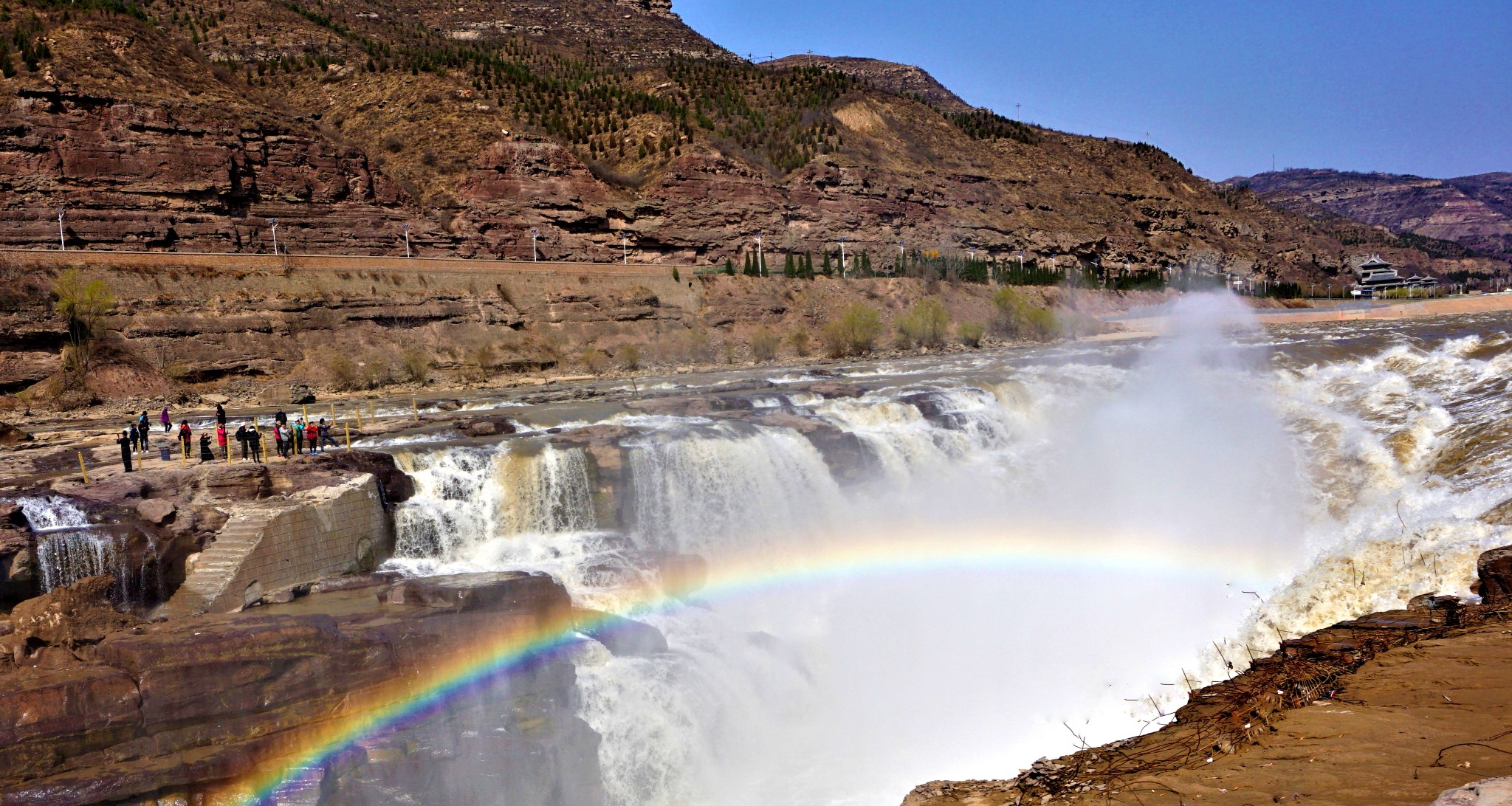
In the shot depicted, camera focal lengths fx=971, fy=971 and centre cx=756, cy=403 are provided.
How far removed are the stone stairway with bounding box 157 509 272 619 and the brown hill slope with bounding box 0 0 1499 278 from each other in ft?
104

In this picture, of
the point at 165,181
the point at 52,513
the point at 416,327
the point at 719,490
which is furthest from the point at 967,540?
the point at 165,181

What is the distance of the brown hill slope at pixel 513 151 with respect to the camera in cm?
4419

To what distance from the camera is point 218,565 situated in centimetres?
1612

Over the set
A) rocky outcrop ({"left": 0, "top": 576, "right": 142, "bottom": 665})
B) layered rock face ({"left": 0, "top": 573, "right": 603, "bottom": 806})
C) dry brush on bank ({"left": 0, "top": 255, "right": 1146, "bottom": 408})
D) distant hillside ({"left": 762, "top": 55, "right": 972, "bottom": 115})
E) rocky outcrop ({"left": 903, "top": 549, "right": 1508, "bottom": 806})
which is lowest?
layered rock face ({"left": 0, "top": 573, "right": 603, "bottom": 806})

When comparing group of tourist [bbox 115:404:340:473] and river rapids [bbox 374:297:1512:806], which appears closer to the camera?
river rapids [bbox 374:297:1512:806]

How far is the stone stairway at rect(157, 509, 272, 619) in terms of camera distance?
15562mm

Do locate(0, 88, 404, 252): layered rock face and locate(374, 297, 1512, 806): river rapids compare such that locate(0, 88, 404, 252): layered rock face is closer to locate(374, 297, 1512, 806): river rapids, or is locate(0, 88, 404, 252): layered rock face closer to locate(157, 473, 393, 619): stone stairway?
locate(374, 297, 1512, 806): river rapids

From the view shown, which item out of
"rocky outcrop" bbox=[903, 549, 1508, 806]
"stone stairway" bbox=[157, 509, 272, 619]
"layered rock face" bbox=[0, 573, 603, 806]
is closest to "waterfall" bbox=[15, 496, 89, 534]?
"stone stairway" bbox=[157, 509, 272, 619]

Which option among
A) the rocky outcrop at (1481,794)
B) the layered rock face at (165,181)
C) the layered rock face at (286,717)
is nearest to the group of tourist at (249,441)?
the layered rock face at (286,717)

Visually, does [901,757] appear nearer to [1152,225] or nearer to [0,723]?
[0,723]

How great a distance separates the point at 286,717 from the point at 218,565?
4.90m

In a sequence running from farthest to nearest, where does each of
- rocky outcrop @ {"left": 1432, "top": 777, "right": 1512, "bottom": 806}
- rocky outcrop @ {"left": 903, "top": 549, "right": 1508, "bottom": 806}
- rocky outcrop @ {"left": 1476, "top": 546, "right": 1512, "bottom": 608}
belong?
rocky outcrop @ {"left": 1476, "top": 546, "right": 1512, "bottom": 608} < rocky outcrop @ {"left": 903, "top": 549, "right": 1508, "bottom": 806} < rocky outcrop @ {"left": 1432, "top": 777, "right": 1512, "bottom": 806}

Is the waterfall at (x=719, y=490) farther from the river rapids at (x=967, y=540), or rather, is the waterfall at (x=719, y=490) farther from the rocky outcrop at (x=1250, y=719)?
the rocky outcrop at (x=1250, y=719)

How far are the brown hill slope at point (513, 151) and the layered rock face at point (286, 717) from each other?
36.1 meters
